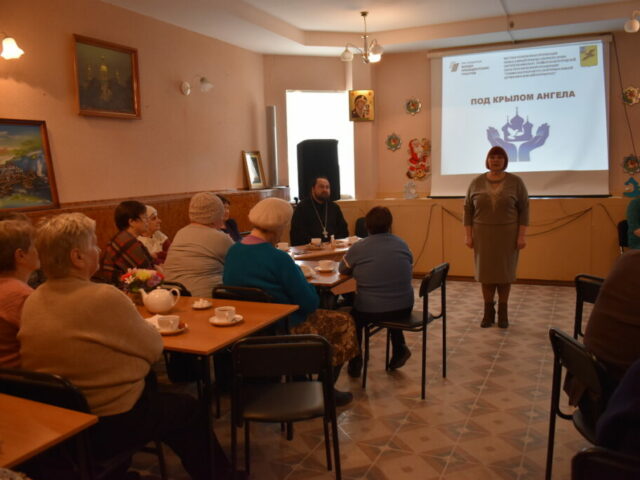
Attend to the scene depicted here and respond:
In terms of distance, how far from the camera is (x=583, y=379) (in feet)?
6.55

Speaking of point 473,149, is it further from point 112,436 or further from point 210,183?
point 112,436

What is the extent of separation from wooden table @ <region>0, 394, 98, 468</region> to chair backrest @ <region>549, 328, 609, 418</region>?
1635mm

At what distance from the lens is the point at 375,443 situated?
288 centimetres

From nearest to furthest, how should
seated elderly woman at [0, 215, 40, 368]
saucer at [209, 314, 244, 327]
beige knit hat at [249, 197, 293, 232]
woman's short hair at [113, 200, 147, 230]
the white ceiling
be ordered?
1. seated elderly woman at [0, 215, 40, 368]
2. saucer at [209, 314, 244, 327]
3. beige knit hat at [249, 197, 293, 232]
4. woman's short hair at [113, 200, 147, 230]
5. the white ceiling

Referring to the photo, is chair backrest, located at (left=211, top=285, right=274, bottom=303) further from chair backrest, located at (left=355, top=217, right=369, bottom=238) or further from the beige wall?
chair backrest, located at (left=355, top=217, right=369, bottom=238)

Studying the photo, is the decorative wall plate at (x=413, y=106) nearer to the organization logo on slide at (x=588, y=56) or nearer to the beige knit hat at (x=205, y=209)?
the organization logo on slide at (x=588, y=56)

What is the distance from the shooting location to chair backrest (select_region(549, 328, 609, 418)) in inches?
72.9

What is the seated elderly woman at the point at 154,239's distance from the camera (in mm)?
4199

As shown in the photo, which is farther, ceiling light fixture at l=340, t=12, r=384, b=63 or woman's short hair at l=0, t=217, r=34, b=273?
ceiling light fixture at l=340, t=12, r=384, b=63

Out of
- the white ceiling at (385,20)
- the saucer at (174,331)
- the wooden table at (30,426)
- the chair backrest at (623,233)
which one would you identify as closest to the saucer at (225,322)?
the saucer at (174,331)

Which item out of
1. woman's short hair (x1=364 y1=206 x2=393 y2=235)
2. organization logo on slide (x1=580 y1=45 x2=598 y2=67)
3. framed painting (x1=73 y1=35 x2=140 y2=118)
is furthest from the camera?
organization logo on slide (x1=580 y1=45 x2=598 y2=67)

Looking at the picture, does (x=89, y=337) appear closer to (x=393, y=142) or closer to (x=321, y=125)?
(x=321, y=125)

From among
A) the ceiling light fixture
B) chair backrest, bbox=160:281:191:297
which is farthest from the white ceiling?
chair backrest, bbox=160:281:191:297

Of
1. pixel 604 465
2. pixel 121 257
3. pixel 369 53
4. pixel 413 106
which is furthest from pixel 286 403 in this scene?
pixel 413 106
